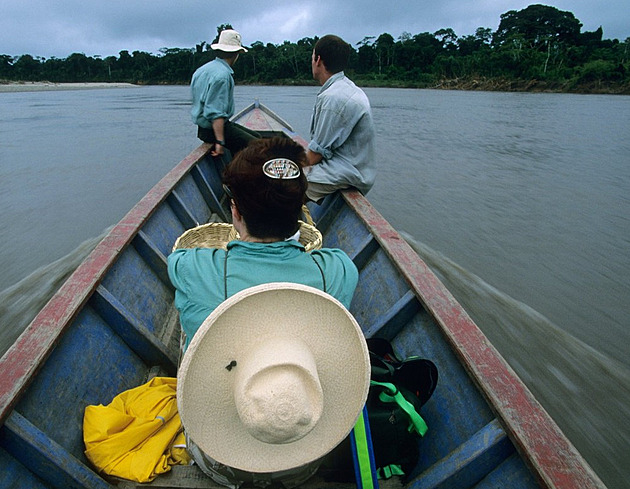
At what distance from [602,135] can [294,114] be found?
13.0 metres

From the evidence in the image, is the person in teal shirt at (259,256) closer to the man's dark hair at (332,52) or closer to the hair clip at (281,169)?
the hair clip at (281,169)

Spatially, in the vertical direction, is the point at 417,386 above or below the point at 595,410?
above

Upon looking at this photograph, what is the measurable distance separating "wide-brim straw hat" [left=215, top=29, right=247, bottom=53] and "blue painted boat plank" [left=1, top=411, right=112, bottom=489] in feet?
13.2

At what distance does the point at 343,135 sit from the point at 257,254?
228 cm

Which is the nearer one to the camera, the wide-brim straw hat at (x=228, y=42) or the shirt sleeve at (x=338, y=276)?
the shirt sleeve at (x=338, y=276)

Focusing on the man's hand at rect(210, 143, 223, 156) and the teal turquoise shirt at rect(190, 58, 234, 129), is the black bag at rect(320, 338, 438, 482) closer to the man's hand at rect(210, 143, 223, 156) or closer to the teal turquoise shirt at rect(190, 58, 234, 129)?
the teal turquoise shirt at rect(190, 58, 234, 129)

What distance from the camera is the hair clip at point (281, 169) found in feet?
4.28

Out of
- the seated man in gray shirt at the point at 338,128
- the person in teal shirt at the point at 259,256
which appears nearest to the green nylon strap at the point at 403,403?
the person in teal shirt at the point at 259,256

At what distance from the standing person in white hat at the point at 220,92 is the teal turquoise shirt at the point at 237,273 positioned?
3.49m

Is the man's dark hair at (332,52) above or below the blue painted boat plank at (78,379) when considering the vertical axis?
above

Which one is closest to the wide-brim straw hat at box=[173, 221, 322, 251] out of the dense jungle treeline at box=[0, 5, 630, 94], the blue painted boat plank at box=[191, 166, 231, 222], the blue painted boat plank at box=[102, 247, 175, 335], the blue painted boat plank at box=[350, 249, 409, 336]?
the blue painted boat plank at box=[102, 247, 175, 335]

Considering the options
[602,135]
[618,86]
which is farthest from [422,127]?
[618,86]

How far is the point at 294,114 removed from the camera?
2106 centimetres

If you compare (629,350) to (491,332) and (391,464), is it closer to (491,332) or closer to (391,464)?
(491,332)
